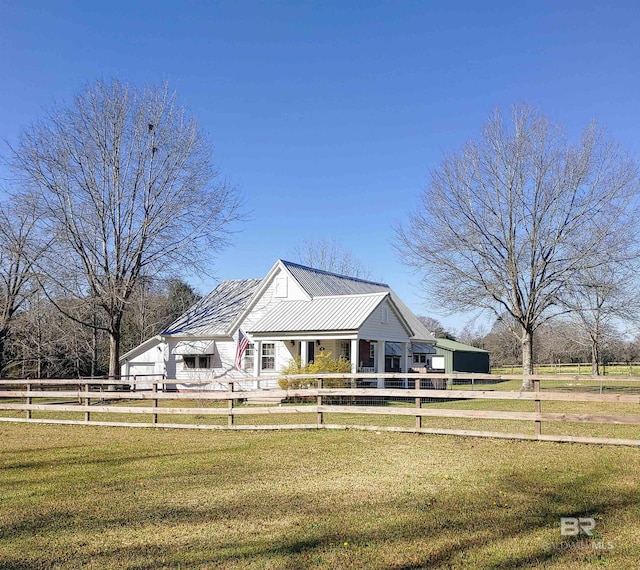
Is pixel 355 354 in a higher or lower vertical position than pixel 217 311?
lower

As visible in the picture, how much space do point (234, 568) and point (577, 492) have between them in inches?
176

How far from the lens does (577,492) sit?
22.7 feet

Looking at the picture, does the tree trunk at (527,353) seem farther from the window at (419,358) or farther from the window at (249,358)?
the window at (249,358)

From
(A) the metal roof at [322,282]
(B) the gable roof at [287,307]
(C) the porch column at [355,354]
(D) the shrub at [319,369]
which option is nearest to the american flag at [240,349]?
(B) the gable roof at [287,307]

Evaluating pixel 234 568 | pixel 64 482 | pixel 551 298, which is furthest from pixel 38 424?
pixel 551 298

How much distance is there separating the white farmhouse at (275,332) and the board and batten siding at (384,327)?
42 millimetres

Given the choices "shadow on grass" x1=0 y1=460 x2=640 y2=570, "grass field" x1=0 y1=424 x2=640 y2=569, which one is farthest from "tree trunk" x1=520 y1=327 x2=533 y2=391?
"shadow on grass" x1=0 y1=460 x2=640 y2=570

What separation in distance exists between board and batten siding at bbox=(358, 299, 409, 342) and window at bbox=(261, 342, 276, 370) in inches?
193

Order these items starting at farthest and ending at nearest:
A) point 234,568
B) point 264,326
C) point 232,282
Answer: point 232,282 → point 264,326 → point 234,568

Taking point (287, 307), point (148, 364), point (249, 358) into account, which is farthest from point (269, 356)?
point (148, 364)

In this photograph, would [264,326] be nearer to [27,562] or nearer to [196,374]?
[196,374]

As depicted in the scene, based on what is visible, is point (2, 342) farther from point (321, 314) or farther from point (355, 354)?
point (355, 354)

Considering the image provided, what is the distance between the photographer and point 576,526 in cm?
562

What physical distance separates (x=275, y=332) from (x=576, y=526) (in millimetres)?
19565
